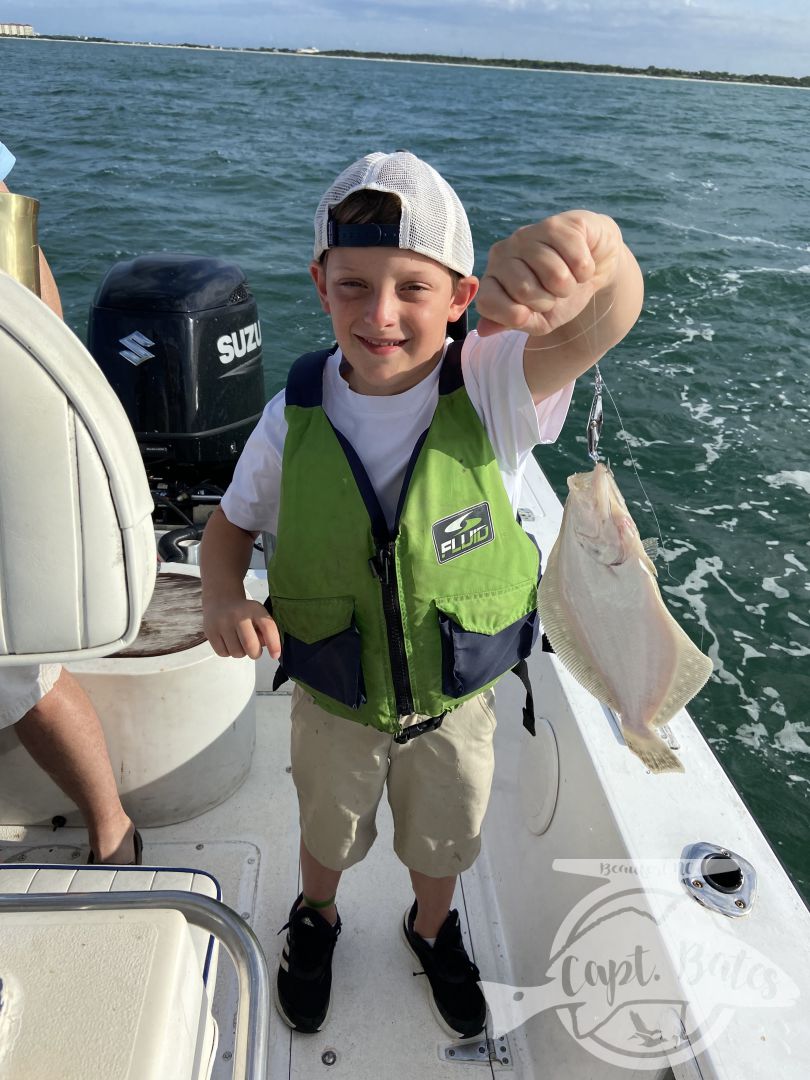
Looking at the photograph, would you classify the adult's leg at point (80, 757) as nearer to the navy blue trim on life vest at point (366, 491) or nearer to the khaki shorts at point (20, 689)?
the khaki shorts at point (20, 689)

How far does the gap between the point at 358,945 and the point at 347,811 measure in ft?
2.21

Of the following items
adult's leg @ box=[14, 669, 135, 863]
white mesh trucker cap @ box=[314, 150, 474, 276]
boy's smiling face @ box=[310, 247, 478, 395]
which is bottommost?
adult's leg @ box=[14, 669, 135, 863]

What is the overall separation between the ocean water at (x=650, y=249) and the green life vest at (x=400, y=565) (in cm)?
92

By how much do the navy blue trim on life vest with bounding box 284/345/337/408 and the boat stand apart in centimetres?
44

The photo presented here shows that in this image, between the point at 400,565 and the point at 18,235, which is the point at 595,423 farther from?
the point at 18,235

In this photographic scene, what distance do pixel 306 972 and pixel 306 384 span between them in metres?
1.57

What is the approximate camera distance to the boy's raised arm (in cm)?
123

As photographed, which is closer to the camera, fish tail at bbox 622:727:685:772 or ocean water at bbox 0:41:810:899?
fish tail at bbox 622:727:685:772

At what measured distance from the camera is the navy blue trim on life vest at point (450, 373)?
1.64 metres

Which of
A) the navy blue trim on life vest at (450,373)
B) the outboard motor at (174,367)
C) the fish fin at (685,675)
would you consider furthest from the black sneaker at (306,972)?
the outboard motor at (174,367)

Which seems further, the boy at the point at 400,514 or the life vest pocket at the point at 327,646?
the life vest pocket at the point at 327,646

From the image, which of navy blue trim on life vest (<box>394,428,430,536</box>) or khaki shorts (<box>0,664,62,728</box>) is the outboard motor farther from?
navy blue trim on life vest (<box>394,428,430,536</box>)

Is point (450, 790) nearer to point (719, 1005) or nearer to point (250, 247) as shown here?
point (719, 1005)
